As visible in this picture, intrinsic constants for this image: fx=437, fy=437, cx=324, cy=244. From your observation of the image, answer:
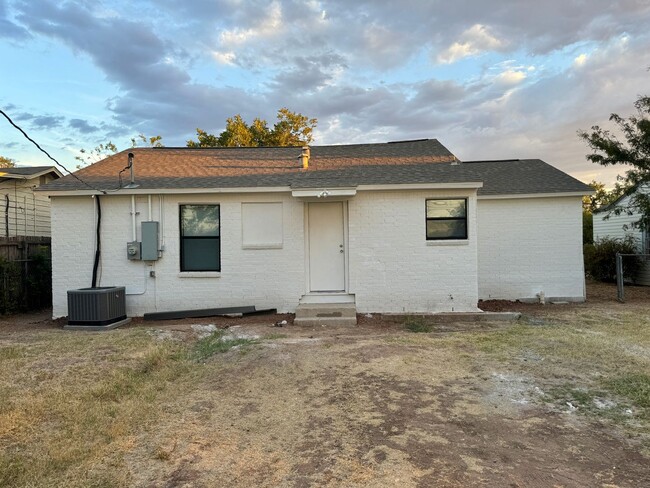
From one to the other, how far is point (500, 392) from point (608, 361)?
2.24 meters

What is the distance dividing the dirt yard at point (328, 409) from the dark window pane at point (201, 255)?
2.51 m

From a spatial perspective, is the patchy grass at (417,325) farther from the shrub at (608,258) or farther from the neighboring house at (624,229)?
the shrub at (608,258)

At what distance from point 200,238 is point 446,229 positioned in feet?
18.5

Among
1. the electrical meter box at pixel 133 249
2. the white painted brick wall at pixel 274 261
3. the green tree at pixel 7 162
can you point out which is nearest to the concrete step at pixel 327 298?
the white painted brick wall at pixel 274 261

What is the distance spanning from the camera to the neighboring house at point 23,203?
15156 mm

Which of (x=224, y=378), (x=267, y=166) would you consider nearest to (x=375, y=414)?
(x=224, y=378)

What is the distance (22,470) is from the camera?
325cm

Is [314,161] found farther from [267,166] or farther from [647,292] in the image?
[647,292]

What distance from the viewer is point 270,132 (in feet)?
91.6

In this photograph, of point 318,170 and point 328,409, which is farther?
point 318,170

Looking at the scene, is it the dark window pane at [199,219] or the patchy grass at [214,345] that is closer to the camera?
the patchy grass at [214,345]

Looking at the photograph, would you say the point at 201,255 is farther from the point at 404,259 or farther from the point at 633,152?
the point at 633,152

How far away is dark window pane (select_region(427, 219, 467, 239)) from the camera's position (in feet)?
32.4

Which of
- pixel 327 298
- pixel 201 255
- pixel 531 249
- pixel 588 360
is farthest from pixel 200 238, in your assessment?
pixel 531 249
